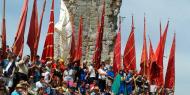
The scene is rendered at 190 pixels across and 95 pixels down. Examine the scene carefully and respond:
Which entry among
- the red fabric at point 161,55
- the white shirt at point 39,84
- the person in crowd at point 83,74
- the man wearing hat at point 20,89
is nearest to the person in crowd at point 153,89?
the red fabric at point 161,55

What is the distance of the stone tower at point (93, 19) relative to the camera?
4278cm

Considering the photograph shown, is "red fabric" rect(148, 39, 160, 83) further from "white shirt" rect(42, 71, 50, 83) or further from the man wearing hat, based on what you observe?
the man wearing hat

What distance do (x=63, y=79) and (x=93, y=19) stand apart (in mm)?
14165

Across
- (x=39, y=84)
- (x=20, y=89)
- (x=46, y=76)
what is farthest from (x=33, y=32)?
(x=20, y=89)

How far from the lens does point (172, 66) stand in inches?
1484

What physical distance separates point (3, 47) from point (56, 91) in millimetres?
2463

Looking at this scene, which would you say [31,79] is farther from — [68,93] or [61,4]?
[61,4]

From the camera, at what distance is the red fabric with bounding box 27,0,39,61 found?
95.6ft

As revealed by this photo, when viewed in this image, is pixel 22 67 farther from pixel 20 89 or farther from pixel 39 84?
pixel 20 89

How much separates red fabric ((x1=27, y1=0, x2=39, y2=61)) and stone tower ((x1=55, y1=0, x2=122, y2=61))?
40.0ft

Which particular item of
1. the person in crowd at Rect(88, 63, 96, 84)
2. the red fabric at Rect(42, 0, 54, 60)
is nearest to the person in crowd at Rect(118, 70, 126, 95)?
the person in crowd at Rect(88, 63, 96, 84)

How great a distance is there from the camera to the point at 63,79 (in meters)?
29.8

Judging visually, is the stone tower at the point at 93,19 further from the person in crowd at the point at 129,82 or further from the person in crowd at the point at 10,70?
the person in crowd at the point at 10,70

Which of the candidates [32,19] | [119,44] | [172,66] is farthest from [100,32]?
[32,19]
